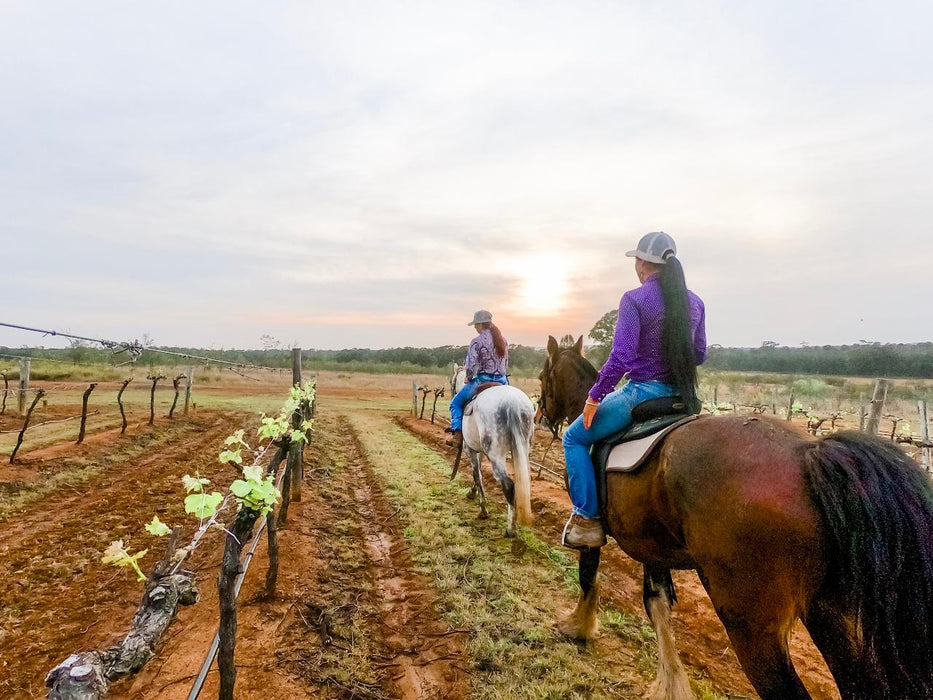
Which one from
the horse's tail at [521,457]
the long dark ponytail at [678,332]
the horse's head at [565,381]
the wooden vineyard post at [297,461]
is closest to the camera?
the long dark ponytail at [678,332]

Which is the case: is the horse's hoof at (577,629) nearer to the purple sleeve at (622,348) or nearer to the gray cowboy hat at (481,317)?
the purple sleeve at (622,348)

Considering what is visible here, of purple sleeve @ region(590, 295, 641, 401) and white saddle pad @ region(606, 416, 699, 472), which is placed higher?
purple sleeve @ region(590, 295, 641, 401)

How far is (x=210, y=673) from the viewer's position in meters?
3.52

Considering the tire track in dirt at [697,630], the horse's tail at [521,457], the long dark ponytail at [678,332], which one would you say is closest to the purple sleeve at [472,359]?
the horse's tail at [521,457]

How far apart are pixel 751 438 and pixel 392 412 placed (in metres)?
25.9

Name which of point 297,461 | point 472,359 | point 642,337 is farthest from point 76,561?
point 642,337

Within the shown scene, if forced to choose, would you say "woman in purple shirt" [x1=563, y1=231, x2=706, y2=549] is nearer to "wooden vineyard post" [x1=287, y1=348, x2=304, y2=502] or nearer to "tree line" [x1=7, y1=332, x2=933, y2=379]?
"wooden vineyard post" [x1=287, y1=348, x2=304, y2=502]

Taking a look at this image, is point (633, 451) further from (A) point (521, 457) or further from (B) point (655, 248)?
(A) point (521, 457)

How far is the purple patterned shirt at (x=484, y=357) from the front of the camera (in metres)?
7.50

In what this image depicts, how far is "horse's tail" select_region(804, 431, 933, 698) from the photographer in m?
1.84

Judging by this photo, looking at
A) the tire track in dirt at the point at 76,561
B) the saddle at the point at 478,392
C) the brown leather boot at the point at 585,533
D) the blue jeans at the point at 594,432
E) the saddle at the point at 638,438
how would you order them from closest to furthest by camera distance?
the saddle at the point at 638,438
the blue jeans at the point at 594,432
the brown leather boot at the point at 585,533
the tire track in dirt at the point at 76,561
the saddle at the point at 478,392

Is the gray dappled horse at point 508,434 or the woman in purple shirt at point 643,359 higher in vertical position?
the woman in purple shirt at point 643,359

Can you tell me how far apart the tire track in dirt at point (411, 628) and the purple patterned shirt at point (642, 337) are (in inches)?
98.0

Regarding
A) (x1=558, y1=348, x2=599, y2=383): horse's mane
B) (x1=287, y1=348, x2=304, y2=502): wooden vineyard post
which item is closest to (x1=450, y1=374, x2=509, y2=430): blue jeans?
(x1=287, y1=348, x2=304, y2=502): wooden vineyard post
